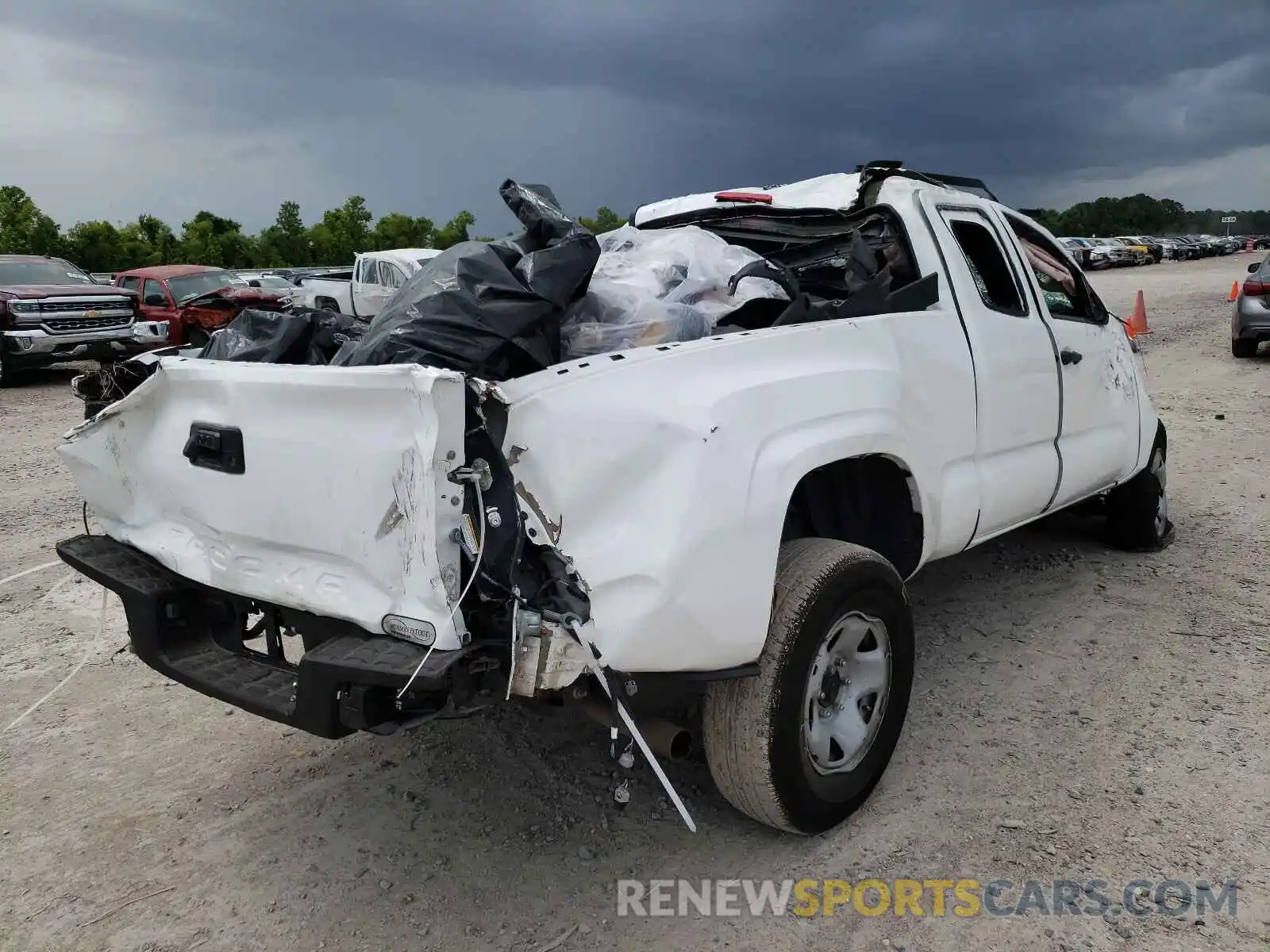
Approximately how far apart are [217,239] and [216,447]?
1870 inches

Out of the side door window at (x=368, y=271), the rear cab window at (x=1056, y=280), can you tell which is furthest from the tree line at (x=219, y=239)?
the rear cab window at (x=1056, y=280)

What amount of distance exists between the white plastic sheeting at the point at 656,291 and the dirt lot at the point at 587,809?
49.6 inches

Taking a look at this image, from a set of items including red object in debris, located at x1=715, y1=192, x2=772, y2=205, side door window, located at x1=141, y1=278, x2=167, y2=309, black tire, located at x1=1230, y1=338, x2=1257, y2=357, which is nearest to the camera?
red object in debris, located at x1=715, y1=192, x2=772, y2=205

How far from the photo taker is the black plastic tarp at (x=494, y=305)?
9.01 feet

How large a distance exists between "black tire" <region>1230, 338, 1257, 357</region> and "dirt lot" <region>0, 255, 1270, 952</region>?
9973 millimetres

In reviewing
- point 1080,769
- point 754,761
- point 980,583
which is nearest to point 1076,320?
point 980,583

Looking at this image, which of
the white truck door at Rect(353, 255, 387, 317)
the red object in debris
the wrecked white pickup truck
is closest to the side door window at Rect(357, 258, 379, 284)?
the white truck door at Rect(353, 255, 387, 317)

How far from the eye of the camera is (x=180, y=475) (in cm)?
306

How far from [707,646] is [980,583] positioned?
324 centimetres

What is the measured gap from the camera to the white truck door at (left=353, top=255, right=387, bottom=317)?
1725 centimetres

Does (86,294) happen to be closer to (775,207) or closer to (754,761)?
(775,207)

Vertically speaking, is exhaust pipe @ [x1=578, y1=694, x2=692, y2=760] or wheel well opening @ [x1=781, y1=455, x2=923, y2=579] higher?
wheel well opening @ [x1=781, y1=455, x2=923, y2=579]

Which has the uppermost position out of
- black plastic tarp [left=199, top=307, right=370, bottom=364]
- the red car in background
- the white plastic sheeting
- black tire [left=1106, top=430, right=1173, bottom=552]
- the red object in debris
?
the red object in debris

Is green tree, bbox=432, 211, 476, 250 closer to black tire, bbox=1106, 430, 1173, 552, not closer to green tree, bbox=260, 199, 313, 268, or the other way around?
green tree, bbox=260, 199, 313, 268
